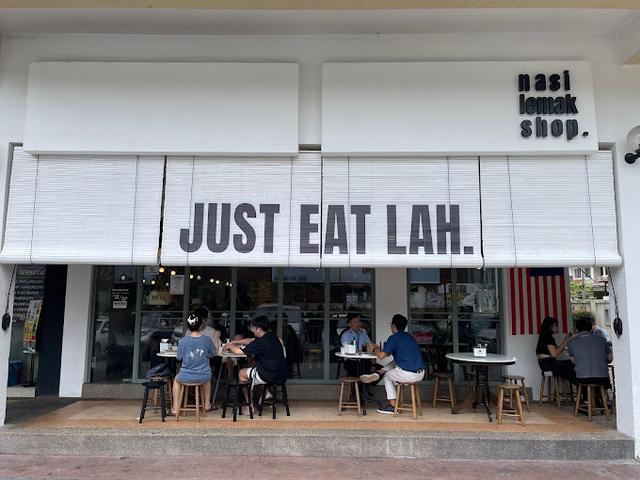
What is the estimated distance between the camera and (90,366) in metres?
8.72

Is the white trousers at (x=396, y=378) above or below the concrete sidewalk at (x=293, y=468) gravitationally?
above

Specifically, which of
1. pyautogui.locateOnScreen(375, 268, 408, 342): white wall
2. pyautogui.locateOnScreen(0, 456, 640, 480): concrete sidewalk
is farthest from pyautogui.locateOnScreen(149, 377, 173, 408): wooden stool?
pyautogui.locateOnScreen(375, 268, 408, 342): white wall

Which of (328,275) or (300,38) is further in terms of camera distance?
(328,275)

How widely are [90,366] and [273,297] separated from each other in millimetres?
3442

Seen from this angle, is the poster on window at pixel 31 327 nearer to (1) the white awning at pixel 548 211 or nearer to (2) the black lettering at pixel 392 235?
(2) the black lettering at pixel 392 235

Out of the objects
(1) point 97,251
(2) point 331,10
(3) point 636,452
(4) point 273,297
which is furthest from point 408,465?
(2) point 331,10

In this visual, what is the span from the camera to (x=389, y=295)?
28.8ft

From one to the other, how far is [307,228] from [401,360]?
2.44 m

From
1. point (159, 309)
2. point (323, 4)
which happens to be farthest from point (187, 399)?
point (323, 4)

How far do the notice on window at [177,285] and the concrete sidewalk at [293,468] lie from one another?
3.41m

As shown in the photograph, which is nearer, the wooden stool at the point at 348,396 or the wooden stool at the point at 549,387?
the wooden stool at the point at 348,396

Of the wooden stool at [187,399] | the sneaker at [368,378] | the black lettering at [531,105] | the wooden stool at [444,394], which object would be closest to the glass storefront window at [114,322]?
the wooden stool at [187,399]

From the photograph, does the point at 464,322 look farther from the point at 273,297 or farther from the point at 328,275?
the point at 273,297

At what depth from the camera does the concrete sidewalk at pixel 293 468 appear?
5.40 meters
